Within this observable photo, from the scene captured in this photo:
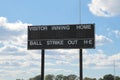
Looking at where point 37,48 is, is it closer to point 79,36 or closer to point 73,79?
point 79,36

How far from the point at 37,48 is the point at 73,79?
83.2 m

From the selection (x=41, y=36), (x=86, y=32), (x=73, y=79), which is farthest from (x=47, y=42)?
(x=73, y=79)

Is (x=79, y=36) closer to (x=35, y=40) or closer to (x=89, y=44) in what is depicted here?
(x=89, y=44)

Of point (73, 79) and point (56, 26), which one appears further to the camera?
point (73, 79)

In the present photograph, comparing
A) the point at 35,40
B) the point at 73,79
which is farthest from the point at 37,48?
the point at 73,79

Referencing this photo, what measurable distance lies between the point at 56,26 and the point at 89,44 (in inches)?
135

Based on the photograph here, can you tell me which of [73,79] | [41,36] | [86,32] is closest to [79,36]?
[86,32]

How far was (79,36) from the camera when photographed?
3778 cm

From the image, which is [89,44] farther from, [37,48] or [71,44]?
[37,48]

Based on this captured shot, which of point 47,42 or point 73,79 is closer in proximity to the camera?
point 47,42

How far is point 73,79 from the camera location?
12131cm

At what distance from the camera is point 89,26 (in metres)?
37.8

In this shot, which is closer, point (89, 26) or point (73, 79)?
point (89, 26)

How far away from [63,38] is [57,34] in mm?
675
